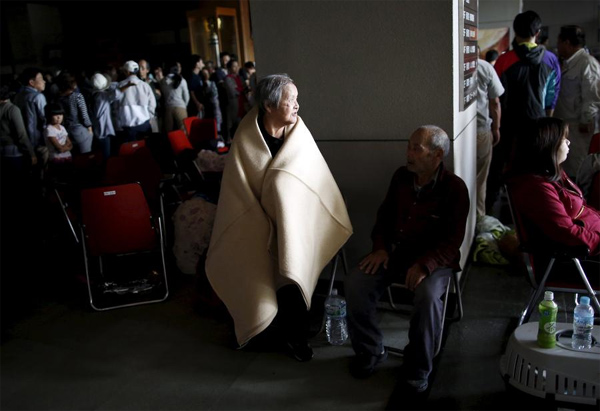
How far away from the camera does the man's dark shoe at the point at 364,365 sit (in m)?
2.70

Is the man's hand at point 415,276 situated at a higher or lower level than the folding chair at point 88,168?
lower

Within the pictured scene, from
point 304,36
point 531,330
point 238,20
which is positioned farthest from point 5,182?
point 238,20

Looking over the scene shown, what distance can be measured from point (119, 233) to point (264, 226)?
148cm

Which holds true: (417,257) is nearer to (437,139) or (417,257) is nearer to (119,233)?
(437,139)

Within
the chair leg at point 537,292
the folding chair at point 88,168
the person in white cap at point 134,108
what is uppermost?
the person in white cap at point 134,108

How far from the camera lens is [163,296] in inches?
153

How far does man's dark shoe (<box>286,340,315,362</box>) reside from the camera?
2908 millimetres

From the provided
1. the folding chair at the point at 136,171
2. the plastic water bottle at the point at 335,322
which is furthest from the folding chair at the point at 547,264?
the folding chair at the point at 136,171

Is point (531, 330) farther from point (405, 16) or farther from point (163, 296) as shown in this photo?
point (163, 296)

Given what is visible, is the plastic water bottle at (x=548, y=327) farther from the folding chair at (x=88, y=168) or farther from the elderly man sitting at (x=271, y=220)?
the folding chair at (x=88, y=168)

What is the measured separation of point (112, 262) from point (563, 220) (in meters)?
3.56

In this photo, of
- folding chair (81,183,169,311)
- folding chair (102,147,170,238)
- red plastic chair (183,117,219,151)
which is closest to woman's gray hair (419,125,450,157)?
folding chair (81,183,169,311)

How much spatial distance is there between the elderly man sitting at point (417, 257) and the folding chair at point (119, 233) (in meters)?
1.68

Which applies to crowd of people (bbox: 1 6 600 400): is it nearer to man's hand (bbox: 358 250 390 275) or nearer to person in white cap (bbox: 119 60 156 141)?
man's hand (bbox: 358 250 390 275)
